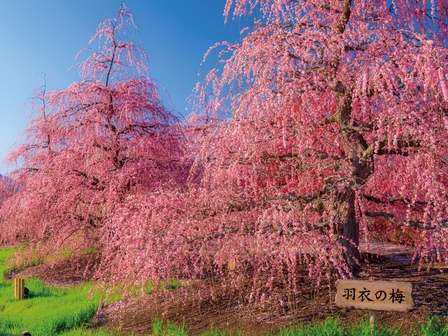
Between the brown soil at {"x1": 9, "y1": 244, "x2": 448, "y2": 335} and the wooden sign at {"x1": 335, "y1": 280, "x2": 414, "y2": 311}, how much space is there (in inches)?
8.8

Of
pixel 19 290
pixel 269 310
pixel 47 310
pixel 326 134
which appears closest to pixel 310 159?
pixel 326 134

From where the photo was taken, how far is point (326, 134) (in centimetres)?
621

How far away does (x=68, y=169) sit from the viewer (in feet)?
31.6

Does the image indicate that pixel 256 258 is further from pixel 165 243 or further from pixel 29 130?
pixel 29 130

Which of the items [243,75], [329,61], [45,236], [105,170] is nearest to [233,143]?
[243,75]

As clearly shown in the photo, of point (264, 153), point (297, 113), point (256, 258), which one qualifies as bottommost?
point (256, 258)

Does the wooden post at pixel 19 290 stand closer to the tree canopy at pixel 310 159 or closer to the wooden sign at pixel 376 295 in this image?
the tree canopy at pixel 310 159

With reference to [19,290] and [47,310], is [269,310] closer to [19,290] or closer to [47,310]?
[47,310]

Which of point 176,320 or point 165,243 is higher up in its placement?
point 165,243

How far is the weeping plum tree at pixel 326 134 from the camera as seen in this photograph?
15.5 ft

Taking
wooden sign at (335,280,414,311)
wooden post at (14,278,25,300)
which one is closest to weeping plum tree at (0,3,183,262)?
wooden post at (14,278,25,300)

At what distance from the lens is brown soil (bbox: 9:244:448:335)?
507cm

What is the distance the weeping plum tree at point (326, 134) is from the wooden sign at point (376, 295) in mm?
257

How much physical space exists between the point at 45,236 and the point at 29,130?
3.03 m
